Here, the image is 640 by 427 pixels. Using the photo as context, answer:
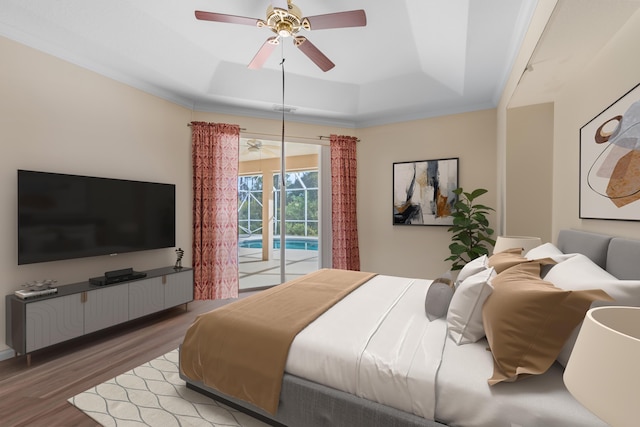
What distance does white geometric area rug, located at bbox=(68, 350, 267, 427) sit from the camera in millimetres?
1834

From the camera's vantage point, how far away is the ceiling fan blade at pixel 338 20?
2.01m

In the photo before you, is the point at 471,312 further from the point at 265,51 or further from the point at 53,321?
the point at 53,321

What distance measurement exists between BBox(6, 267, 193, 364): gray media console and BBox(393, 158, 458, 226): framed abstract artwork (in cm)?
338

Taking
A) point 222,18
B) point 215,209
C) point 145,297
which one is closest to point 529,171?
point 222,18

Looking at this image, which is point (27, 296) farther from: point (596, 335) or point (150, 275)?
point (596, 335)

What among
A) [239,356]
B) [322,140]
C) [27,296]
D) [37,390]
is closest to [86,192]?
[27,296]

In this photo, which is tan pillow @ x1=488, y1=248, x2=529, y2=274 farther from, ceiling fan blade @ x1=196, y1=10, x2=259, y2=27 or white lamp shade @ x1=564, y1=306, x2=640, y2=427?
Answer: ceiling fan blade @ x1=196, y1=10, x2=259, y2=27

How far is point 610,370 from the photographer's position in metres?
0.65

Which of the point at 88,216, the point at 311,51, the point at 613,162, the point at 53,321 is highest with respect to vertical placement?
the point at 311,51

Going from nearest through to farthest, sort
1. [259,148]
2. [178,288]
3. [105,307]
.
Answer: [105,307] < [178,288] < [259,148]

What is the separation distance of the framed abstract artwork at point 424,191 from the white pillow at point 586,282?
2740mm

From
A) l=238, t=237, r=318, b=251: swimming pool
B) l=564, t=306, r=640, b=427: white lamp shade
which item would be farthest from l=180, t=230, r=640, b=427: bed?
l=238, t=237, r=318, b=251: swimming pool

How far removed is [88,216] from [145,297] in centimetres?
103

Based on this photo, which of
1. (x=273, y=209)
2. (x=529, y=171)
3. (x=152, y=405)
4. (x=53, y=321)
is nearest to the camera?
(x=152, y=405)
